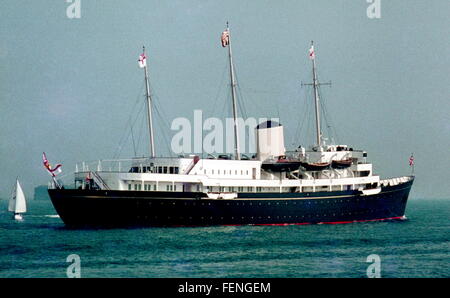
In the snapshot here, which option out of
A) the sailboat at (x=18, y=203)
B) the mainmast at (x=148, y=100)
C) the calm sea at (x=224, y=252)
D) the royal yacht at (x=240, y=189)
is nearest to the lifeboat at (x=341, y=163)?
the royal yacht at (x=240, y=189)

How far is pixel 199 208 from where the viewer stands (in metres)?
49.7

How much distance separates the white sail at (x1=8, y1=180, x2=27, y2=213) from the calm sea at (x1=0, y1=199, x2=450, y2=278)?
2074 cm

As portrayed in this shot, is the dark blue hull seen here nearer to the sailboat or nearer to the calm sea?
the calm sea

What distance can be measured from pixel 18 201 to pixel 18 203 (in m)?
0.24

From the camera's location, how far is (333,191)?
56.2 metres

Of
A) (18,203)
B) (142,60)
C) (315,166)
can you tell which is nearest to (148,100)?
(142,60)

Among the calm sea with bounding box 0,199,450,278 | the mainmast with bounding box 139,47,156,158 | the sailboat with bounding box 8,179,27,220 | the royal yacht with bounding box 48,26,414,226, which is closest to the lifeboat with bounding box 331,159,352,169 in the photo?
the royal yacht with bounding box 48,26,414,226

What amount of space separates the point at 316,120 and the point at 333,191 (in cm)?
881

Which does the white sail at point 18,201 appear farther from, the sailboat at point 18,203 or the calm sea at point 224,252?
the calm sea at point 224,252

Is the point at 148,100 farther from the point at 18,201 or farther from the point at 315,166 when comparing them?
the point at 18,201

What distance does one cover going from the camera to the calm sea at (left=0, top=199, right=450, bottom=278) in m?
33.0

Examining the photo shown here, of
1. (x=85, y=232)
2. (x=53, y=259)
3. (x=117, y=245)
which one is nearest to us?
(x=53, y=259)
